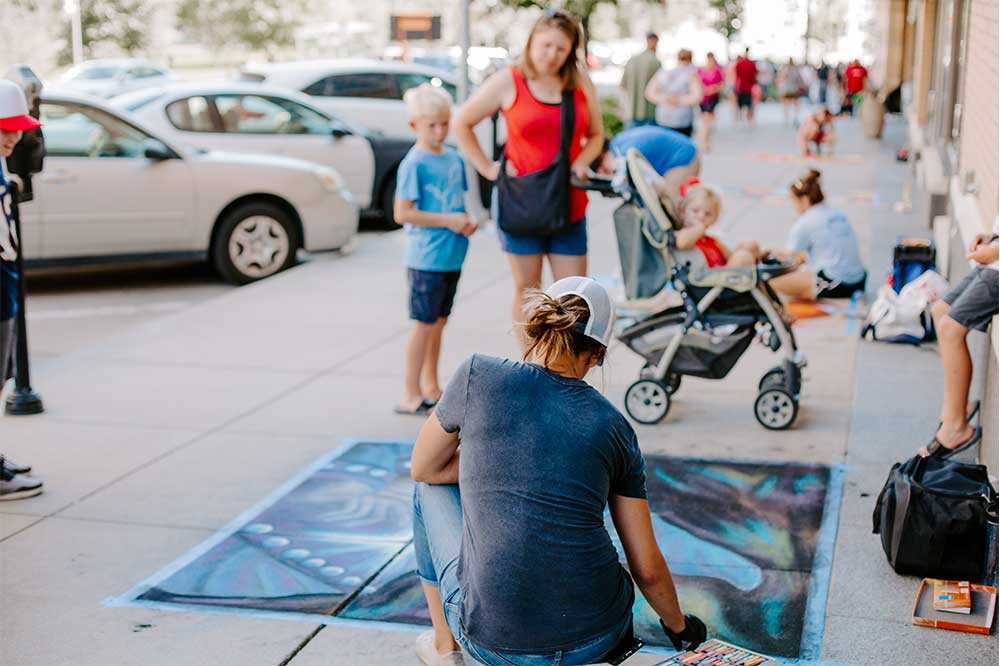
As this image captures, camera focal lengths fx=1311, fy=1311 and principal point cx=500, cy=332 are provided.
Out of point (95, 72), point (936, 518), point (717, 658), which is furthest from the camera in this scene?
point (95, 72)

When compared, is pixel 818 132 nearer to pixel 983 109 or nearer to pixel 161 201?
pixel 161 201

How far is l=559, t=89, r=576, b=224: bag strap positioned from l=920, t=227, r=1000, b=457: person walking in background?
1883 millimetres

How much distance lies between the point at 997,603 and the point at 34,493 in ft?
12.4

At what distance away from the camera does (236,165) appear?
35.6ft

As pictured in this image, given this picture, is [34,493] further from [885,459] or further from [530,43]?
[885,459]

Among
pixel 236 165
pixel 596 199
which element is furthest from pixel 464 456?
pixel 596 199

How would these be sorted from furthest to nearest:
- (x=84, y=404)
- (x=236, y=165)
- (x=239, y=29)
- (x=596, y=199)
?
(x=239, y=29) → (x=596, y=199) → (x=236, y=165) → (x=84, y=404)

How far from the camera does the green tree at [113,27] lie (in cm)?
4975

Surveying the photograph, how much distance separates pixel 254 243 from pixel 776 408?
6.00 m

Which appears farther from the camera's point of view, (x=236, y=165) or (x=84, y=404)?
(x=236, y=165)

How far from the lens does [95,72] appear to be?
3472 cm

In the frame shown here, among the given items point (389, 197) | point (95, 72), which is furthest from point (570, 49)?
point (95, 72)

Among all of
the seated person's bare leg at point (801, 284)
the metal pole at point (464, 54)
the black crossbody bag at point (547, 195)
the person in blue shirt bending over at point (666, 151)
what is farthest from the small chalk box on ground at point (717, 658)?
the metal pole at point (464, 54)

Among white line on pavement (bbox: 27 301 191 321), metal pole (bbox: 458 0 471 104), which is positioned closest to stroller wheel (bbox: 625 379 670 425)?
white line on pavement (bbox: 27 301 191 321)
